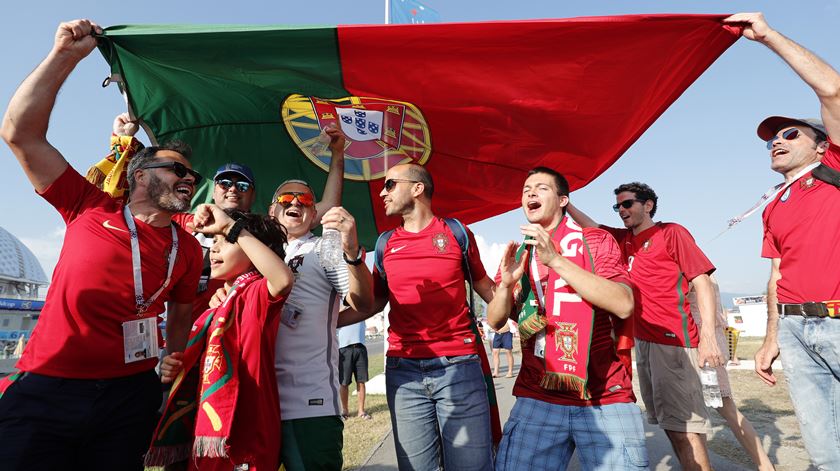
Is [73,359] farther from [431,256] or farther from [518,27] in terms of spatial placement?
[518,27]

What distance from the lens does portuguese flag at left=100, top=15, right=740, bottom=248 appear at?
3.00 m

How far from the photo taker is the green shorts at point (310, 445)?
232 cm

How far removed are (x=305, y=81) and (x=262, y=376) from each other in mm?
2158

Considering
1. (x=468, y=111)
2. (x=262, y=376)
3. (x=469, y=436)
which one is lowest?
(x=469, y=436)

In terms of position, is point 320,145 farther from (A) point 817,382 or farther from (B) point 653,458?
(B) point 653,458

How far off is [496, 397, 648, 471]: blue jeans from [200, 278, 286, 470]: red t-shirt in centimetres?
121

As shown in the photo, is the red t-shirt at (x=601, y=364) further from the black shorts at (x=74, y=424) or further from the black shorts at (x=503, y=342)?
the black shorts at (x=503, y=342)

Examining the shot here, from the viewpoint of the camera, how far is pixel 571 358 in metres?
2.43

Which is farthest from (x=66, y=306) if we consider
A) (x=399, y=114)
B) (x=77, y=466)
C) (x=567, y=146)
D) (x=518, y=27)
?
(x=567, y=146)

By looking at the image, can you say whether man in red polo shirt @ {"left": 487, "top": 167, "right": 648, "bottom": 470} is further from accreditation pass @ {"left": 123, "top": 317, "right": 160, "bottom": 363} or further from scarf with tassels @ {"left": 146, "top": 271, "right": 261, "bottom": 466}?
accreditation pass @ {"left": 123, "top": 317, "right": 160, "bottom": 363}

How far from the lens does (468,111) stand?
3.76 metres

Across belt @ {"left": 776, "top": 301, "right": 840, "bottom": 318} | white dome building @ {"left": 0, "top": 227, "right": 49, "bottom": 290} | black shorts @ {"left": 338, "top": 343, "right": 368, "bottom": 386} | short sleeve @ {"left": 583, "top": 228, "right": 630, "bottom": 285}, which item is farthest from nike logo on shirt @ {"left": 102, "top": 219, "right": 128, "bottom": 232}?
white dome building @ {"left": 0, "top": 227, "right": 49, "bottom": 290}

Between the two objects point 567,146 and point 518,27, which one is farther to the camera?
point 567,146

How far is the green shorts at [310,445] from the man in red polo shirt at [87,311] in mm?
670
